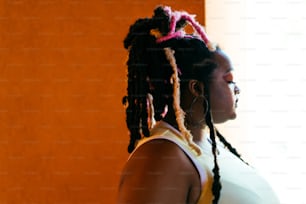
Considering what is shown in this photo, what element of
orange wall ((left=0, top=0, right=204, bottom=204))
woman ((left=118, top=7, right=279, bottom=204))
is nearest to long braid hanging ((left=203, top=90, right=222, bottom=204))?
woman ((left=118, top=7, right=279, bottom=204))

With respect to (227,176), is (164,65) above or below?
above

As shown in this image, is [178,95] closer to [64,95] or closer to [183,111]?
[183,111]

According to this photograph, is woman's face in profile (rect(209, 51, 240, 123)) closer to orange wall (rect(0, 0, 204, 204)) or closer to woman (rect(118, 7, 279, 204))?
woman (rect(118, 7, 279, 204))

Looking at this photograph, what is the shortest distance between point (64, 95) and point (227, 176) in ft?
1.52

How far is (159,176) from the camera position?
1.92 ft

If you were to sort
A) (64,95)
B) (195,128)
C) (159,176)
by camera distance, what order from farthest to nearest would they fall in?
(64,95), (195,128), (159,176)

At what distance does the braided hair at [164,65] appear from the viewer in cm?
65

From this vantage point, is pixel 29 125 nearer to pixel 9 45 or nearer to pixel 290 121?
pixel 9 45

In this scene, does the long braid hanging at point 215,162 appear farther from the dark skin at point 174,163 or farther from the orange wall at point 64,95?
the orange wall at point 64,95

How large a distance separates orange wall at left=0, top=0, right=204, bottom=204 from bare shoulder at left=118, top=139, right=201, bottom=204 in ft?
1.17

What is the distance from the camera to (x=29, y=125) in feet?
3.19

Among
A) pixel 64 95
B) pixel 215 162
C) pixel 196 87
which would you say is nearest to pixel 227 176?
pixel 215 162

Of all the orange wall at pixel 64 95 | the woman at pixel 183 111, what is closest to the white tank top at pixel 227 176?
the woman at pixel 183 111

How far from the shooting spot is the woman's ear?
0.65 metres
